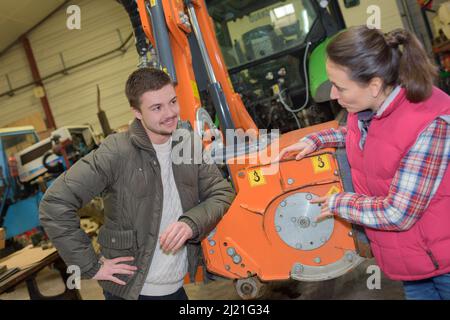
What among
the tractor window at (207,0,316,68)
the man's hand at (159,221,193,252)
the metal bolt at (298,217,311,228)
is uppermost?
the tractor window at (207,0,316,68)

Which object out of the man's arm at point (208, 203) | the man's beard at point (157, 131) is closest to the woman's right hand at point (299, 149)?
the man's arm at point (208, 203)

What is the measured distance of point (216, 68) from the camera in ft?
9.27

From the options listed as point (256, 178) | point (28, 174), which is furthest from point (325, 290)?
point (28, 174)

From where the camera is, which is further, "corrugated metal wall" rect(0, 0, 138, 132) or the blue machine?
A: "corrugated metal wall" rect(0, 0, 138, 132)

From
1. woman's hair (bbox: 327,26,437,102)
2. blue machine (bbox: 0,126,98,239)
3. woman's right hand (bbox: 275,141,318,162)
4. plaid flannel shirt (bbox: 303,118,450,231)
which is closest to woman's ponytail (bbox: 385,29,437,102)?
woman's hair (bbox: 327,26,437,102)

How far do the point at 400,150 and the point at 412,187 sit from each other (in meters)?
0.12

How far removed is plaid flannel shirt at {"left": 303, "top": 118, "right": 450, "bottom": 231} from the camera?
107 centimetres

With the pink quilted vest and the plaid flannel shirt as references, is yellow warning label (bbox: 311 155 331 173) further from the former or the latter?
the plaid flannel shirt

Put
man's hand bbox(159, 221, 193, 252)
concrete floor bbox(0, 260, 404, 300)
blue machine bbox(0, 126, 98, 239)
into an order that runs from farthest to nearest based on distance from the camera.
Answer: blue machine bbox(0, 126, 98, 239)
concrete floor bbox(0, 260, 404, 300)
man's hand bbox(159, 221, 193, 252)

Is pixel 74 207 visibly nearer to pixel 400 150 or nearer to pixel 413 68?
pixel 400 150

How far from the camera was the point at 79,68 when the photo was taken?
329 inches
